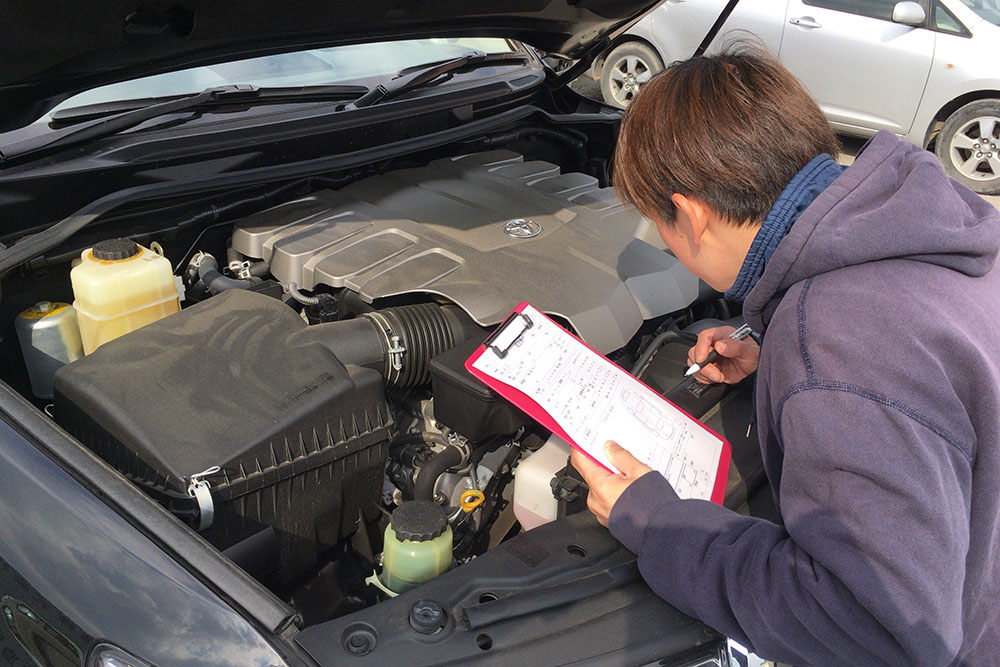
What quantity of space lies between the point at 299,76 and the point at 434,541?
4.01ft

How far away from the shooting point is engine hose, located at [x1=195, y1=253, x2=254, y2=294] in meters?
1.65

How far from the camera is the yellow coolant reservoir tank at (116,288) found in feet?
4.71

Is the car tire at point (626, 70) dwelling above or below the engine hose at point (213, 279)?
below

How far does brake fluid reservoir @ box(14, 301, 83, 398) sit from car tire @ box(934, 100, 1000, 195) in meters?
5.28

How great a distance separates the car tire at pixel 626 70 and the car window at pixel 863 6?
1.16 m

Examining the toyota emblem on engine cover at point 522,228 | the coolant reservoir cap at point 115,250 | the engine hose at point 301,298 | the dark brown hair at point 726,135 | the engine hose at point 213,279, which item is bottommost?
the engine hose at point 301,298

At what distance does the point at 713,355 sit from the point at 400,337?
2.03 ft

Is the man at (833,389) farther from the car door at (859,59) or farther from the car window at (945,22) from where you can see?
the car window at (945,22)

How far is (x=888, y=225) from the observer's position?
97 centimetres

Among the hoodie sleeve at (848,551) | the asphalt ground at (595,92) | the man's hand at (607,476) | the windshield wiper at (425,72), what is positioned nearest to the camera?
the hoodie sleeve at (848,551)

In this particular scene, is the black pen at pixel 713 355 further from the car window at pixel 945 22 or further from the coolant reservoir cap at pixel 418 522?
the car window at pixel 945 22

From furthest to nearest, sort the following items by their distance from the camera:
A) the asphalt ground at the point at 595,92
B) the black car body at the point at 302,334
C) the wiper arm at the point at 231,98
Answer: the asphalt ground at the point at 595,92, the wiper arm at the point at 231,98, the black car body at the point at 302,334

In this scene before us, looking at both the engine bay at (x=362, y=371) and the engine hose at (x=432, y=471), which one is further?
the engine hose at (x=432, y=471)

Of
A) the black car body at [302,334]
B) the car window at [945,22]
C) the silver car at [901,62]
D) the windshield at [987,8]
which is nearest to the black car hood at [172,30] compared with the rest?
the black car body at [302,334]
